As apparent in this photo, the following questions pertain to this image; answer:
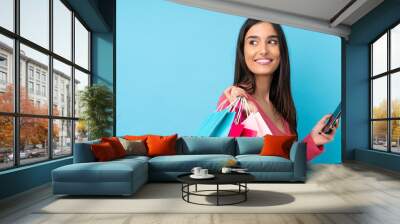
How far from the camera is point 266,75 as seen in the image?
845 cm

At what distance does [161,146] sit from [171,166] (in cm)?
75

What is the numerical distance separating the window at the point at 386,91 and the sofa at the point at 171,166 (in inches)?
120

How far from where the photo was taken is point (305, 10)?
7781 millimetres

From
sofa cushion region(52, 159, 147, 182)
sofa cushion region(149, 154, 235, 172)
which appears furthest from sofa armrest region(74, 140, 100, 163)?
sofa cushion region(149, 154, 235, 172)

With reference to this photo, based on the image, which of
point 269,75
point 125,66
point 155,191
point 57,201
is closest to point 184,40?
point 125,66

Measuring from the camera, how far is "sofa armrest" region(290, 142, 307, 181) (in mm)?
5848

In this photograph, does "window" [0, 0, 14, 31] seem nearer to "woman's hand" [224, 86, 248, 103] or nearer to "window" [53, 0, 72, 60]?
"window" [53, 0, 72, 60]

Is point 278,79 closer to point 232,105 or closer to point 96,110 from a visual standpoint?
point 232,105

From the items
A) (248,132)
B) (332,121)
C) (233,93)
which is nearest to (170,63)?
(233,93)

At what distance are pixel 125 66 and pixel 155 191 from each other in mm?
4009

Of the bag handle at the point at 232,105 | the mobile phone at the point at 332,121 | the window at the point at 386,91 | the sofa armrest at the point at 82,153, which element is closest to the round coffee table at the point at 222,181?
the sofa armrest at the point at 82,153

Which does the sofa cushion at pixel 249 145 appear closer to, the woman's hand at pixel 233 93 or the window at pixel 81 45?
the woman's hand at pixel 233 93

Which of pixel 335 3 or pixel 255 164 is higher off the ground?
pixel 335 3

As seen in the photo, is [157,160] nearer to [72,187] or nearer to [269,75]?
[72,187]
